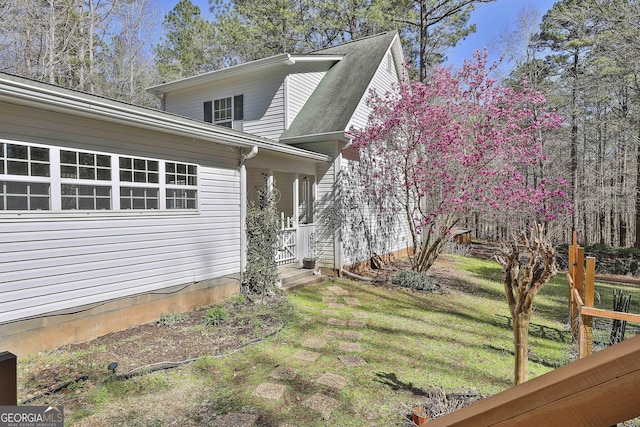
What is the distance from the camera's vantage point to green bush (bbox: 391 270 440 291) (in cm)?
813

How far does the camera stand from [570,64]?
53.5 ft

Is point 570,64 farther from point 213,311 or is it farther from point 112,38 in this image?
point 112,38

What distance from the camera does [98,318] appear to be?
16.0 ft

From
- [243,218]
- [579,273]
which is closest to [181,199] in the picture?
[243,218]

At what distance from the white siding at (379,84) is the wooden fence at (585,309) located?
5976mm

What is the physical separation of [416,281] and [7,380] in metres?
8.03

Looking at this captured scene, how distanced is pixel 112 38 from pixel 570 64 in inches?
919

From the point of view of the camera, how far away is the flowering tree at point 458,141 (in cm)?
789

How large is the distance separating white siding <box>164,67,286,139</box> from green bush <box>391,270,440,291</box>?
5537 millimetres

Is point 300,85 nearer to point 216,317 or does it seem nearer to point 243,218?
point 243,218

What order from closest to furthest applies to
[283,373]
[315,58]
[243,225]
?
1. [283,373]
2. [243,225]
3. [315,58]

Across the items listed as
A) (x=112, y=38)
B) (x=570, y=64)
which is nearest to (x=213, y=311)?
(x=112, y=38)

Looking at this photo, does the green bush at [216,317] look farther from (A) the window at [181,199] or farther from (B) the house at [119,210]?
(A) the window at [181,199]

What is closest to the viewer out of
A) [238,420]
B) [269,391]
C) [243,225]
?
[238,420]
